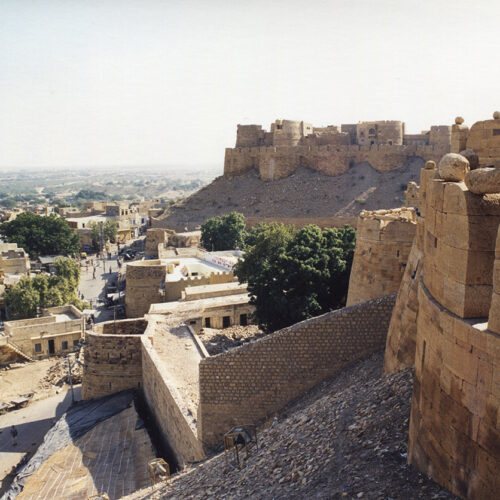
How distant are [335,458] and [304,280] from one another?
9.95 m

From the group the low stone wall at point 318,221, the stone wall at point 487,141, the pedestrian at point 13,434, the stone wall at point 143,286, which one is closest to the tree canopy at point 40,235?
the low stone wall at point 318,221

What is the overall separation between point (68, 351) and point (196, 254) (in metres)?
10.1

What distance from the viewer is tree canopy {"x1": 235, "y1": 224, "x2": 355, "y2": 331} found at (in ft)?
50.8

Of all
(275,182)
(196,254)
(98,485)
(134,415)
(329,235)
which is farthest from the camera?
(275,182)

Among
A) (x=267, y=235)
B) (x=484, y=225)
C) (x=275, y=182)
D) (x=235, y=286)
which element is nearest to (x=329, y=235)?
(x=267, y=235)

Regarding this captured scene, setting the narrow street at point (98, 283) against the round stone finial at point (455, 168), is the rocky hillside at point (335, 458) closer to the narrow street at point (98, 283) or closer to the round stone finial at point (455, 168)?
the round stone finial at point (455, 168)

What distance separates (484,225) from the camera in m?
4.30

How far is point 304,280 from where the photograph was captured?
1554 cm

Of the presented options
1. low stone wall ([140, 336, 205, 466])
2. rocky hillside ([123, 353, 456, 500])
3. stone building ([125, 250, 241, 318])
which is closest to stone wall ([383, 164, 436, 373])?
rocky hillside ([123, 353, 456, 500])

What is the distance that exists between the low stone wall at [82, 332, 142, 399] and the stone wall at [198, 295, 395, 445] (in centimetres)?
604

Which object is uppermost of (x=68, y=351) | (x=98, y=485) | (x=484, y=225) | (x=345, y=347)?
(x=484, y=225)

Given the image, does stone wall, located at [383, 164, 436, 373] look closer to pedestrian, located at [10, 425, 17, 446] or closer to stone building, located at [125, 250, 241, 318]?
pedestrian, located at [10, 425, 17, 446]

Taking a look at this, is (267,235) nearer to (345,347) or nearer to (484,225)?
(345,347)

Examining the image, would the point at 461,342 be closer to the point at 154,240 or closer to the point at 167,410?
the point at 167,410
